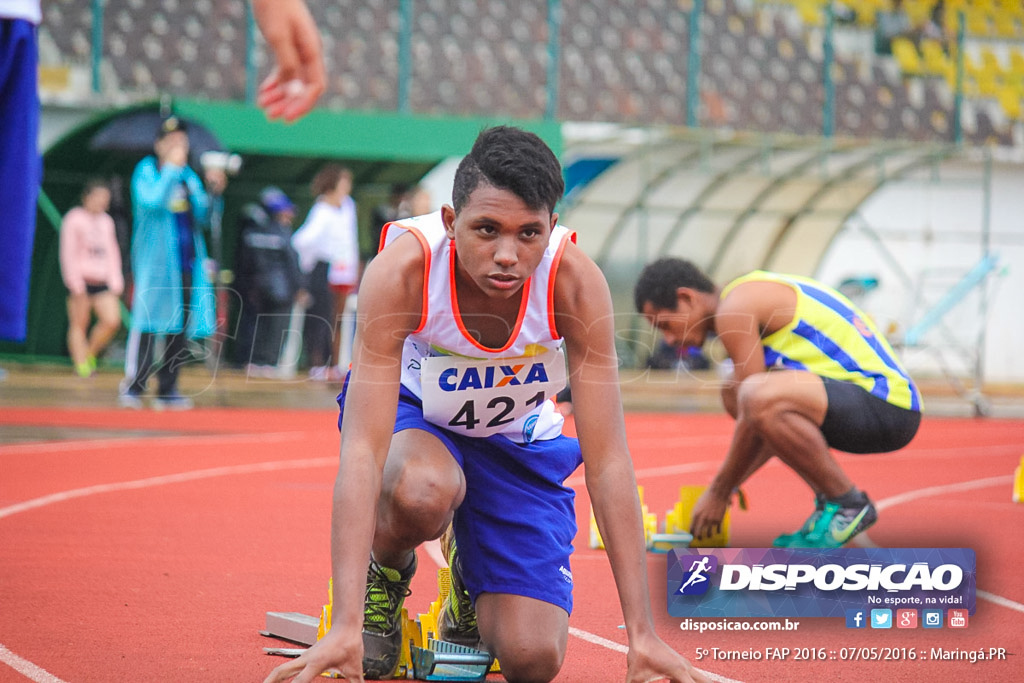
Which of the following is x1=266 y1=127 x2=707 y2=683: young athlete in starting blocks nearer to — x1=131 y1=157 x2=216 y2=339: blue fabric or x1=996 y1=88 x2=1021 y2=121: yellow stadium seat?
x1=131 y1=157 x2=216 y2=339: blue fabric

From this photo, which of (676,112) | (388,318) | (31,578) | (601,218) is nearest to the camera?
(388,318)

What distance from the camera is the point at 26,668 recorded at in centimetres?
322

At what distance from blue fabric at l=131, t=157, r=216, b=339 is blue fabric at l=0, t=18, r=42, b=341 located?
7.93 metres

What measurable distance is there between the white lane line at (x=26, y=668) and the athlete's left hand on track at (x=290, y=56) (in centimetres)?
149

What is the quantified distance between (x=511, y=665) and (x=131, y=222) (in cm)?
1314

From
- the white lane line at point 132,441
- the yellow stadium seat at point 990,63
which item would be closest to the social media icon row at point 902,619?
the white lane line at point 132,441

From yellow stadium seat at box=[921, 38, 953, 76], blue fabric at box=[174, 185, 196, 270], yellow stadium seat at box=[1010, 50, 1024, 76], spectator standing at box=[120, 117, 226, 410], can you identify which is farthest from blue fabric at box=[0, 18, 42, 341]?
yellow stadium seat at box=[1010, 50, 1024, 76]

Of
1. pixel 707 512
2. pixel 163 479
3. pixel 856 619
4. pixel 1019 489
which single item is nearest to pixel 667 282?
pixel 707 512

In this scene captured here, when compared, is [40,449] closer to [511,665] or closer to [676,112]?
[511,665]

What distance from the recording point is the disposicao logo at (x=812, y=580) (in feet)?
11.8

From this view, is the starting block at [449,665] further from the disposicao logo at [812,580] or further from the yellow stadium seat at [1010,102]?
the yellow stadium seat at [1010,102]

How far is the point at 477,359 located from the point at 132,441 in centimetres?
568

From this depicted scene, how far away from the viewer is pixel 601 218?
18.5 meters

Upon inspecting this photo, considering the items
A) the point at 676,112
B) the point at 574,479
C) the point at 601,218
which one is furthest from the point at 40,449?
the point at 676,112
